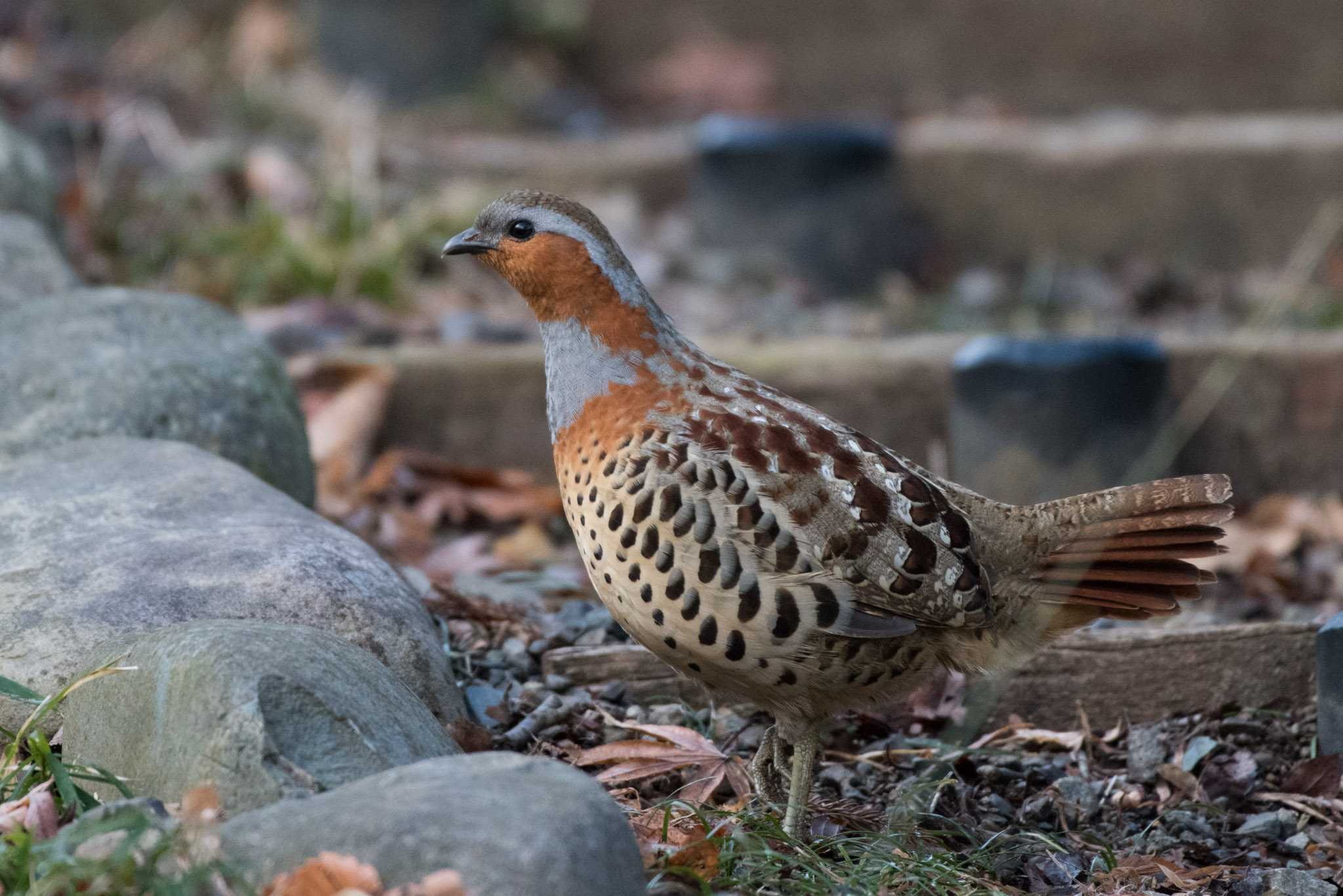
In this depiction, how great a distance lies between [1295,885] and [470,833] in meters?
1.70

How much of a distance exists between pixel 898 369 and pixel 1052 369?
0.65 metres

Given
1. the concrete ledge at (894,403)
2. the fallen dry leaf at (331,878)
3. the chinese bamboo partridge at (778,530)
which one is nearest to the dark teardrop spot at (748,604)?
the chinese bamboo partridge at (778,530)

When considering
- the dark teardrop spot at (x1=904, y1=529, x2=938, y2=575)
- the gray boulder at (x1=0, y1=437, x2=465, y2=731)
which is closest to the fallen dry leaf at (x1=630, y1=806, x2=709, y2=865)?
the gray boulder at (x1=0, y1=437, x2=465, y2=731)

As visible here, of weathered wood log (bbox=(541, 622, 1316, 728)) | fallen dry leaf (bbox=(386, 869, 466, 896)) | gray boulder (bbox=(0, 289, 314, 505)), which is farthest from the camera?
gray boulder (bbox=(0, 289, 314, 505))

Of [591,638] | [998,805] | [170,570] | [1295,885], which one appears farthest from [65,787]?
[1295,885]

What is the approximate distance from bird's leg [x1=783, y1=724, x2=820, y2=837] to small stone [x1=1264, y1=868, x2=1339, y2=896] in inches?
33.9

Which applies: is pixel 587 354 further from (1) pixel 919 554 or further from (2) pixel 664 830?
(2) pixel 664 830

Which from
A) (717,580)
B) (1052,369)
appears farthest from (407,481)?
(717,580)

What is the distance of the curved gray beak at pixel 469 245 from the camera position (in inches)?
126

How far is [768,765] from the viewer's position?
10.6 ft

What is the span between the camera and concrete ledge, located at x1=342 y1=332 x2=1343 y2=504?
5438 millimetres

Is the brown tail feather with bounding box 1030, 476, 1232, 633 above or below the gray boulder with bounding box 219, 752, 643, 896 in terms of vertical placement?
above

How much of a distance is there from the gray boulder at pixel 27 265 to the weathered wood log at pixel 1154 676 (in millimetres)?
2199

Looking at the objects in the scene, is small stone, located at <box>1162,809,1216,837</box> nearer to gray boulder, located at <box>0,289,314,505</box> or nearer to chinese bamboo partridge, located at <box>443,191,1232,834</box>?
chinese bamboo partridge, located at <box>443,191,1232,834</box>
